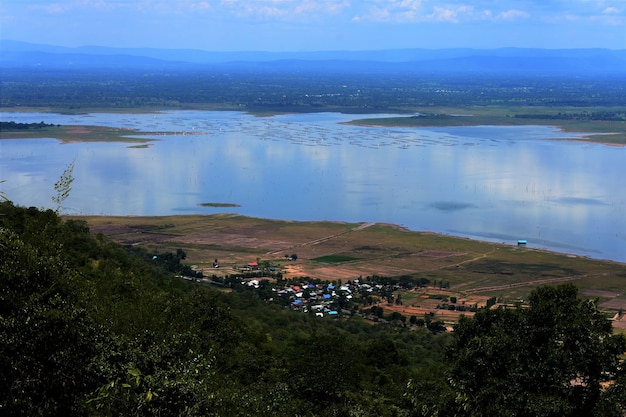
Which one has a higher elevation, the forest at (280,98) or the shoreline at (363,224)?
the forest at (280,98)

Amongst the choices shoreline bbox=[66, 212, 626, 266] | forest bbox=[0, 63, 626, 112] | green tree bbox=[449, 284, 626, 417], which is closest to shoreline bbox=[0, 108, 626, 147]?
forest bbox=[0, 63, 626, 112]

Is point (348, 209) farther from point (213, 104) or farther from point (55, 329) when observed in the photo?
point (213, 104)

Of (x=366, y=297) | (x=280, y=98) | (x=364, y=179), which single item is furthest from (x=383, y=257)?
(x=280, y=98)

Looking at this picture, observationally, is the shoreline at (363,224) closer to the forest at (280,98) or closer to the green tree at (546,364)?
the green tree at (546,364)

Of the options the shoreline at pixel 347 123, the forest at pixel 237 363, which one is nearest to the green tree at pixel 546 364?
the forest at pixel 237 363

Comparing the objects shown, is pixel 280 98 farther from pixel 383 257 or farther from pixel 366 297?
pixel 366 297

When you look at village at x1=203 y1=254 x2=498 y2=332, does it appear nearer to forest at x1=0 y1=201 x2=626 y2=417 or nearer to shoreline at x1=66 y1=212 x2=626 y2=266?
shoreline at x1=66 y1=212 x2=626 y2=266
